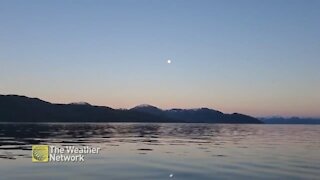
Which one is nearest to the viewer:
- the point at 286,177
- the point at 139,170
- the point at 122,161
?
the point at 286,177

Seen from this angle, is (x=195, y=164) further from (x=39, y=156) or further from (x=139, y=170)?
(x=39, y=156)

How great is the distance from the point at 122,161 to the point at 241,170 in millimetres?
13172

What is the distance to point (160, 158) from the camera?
46094mm

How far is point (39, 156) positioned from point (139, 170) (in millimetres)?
13841

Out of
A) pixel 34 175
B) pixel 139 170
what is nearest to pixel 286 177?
pixel 139 170

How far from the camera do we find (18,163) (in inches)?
1517

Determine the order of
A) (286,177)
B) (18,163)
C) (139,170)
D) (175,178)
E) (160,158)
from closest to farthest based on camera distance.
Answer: (175,178) < (286,177) < (139,170) < (18,163) < (160,158)

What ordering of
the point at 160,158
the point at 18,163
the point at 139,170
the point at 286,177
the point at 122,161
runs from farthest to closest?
the point at 160,158
the point at 122,161
the point at 18,163
the point at 139,170
the point at 286,177

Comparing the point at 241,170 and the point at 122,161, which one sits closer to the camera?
the point at 241,170

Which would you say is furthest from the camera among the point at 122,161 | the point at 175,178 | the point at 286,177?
the point at 122,161

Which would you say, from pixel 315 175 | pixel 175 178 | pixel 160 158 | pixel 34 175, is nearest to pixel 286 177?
pixel 315 175

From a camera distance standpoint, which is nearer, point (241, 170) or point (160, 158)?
point (241, 170)

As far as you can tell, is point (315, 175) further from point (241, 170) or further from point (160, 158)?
point (160, 158)

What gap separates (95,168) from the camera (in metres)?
36.0
